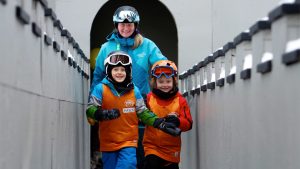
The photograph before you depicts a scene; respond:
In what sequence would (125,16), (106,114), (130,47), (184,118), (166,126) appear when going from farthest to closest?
(130,47) < (125,16) < (184,118) < (166,126) < (106,114)

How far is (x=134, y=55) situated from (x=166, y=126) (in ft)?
4.98

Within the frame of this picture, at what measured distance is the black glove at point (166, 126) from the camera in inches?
348

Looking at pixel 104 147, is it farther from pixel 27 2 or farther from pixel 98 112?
pixel 27 2

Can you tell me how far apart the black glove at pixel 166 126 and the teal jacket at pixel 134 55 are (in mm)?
1309

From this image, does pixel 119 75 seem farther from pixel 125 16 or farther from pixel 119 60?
pixel 125 16

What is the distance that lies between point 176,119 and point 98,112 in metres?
1.13

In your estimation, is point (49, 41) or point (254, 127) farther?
point (49, 41)

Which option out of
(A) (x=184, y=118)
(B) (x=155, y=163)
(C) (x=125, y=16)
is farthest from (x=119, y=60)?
(B) (x=155, y=163)

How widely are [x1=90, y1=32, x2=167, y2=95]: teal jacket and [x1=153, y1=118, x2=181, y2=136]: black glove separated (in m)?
1.31

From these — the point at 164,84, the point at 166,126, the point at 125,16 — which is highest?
the point at 125,16

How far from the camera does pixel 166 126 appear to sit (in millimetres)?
8883

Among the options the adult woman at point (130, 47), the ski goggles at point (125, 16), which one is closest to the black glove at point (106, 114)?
the adult woman at point (130, 47)

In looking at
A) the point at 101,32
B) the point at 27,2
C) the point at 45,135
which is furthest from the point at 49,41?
the point at 101,32

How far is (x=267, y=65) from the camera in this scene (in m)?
4.98
